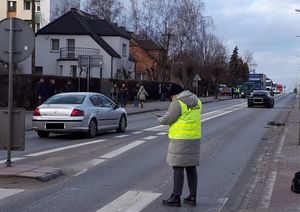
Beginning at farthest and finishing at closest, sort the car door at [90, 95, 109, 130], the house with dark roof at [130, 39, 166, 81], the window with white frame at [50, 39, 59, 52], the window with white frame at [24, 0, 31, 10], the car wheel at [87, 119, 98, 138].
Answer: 1. the window with white frame at [24, 0, 31, 10]
2. the house with dark roof at [130, 39, 166, 81]
3. the window with white frame at [50, 39, 59, 52]
4. the car door at [90, 95, 109, 130]
5. the car wheel at [87, 119, 98, 138]

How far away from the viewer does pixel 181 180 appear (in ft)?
25.3

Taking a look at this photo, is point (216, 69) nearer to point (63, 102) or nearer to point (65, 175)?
point (63, 102)

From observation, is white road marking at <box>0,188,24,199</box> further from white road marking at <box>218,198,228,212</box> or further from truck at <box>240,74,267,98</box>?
truck at <box>240,74,267,98</box>

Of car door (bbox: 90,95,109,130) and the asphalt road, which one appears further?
car door (bbox: 90,95,109,130)

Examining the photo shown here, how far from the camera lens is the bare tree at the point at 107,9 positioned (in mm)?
79750

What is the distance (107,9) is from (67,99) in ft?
210

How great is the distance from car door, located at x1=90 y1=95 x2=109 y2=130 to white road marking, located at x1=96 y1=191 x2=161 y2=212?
913 centimetres

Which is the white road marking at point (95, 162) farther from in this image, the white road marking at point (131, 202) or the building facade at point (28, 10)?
the building facade at point (28, 10)

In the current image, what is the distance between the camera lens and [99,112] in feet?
58.2

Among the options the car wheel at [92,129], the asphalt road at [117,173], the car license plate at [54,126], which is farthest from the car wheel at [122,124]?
the car license plate at [54,126]

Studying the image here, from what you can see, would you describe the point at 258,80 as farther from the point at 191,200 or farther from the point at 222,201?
the point at 191,200

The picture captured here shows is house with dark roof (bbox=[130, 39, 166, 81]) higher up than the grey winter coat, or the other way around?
house with dark roof (bbox=[130, 39, 166, 81])

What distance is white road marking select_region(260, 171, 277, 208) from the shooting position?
→ 8017 mm

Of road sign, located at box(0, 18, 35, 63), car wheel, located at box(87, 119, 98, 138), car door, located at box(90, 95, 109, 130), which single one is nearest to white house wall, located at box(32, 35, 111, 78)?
car door, located at box(90, 95, 109, 130)
